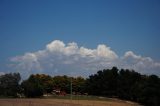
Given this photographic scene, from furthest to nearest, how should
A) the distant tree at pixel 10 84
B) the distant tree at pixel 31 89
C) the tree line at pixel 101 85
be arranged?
the distant tree at pixel 10 84
the distant tree at pixel 31 89
the tree line at pixel 101 85

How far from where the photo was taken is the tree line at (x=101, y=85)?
11290 cm

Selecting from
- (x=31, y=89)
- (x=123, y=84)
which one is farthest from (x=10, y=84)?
(x=123, y=84)

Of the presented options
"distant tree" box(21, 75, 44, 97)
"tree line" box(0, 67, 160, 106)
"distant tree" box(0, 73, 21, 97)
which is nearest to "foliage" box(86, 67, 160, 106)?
"tree line" box(0, 67, 160, 106)

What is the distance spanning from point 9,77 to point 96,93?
3657cm

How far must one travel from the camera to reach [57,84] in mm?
161250

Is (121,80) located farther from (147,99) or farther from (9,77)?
(9,77)

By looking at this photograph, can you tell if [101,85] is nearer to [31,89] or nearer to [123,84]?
[123,84]

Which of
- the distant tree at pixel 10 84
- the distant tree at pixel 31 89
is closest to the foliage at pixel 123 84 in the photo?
the distant tree at pixel 31 89

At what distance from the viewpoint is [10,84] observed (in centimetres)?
13850

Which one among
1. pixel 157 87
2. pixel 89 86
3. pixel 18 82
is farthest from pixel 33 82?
pixel 157 87

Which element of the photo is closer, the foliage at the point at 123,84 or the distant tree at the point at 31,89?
the foliage at the point at 123,84

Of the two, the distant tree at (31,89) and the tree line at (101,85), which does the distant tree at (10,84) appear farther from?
the distant tree at (31,89)

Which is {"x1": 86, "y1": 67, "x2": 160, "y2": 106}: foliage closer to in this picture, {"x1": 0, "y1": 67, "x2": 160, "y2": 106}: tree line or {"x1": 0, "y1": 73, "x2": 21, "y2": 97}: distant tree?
{"x1": 0, "y1": 67, "x2": 160, "y2": 106}: tree line

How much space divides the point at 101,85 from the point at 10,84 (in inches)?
1471
